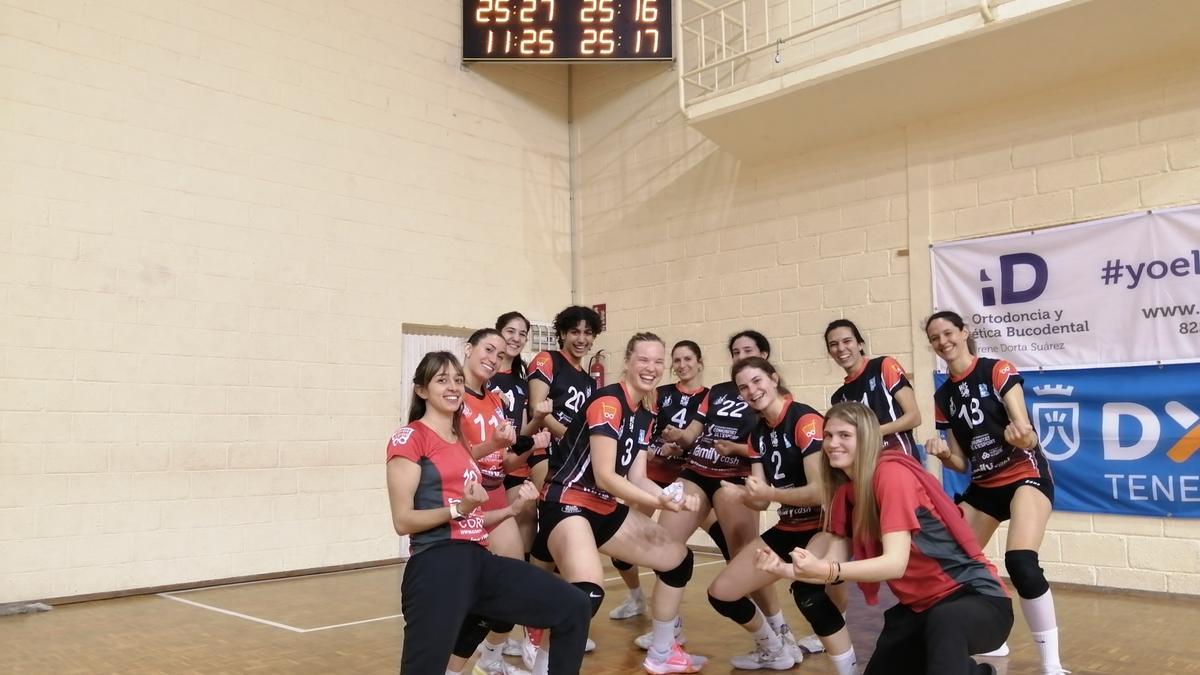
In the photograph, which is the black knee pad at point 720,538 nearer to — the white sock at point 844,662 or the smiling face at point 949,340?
the white sock at point 844,662

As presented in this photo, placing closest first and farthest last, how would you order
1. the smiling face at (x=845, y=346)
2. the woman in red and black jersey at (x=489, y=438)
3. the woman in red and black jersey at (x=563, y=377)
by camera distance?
1. the woman in red and black jersey at (x=489, y=438)
2. the smiling face at (x=845, y=346)
3. the woman in red and black jersey at (x=563, y=377)

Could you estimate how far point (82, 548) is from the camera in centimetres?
673

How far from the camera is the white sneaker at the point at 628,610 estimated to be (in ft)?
19.0

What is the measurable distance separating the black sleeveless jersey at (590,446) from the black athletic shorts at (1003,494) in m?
1.71

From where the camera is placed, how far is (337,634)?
5.41 m

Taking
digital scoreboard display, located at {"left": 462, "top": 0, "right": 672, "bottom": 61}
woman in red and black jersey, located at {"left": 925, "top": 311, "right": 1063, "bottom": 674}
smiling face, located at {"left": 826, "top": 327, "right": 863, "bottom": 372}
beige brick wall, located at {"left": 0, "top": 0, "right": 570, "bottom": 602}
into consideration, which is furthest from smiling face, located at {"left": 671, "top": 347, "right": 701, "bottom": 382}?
digital scoreboard display, located at {"left": 462, "top": 0, "right": 672, "bottom": 61}

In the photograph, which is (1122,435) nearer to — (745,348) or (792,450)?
(745,348)

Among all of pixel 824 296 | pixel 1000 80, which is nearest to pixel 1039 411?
pixel 824 296

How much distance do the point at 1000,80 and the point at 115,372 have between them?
24.1ft

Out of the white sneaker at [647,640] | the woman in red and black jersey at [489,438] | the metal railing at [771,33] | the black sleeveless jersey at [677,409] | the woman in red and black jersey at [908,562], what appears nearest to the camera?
the woman in red and black jersey at [908,562]

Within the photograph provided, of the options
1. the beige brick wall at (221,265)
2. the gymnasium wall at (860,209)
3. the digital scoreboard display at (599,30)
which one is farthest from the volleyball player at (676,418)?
the digital scoreboard display at (599,30)

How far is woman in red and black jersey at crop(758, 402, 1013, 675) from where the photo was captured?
283 cm

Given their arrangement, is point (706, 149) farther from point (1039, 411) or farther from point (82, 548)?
point (82, 548)

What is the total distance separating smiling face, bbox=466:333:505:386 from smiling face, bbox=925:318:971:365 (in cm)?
217
